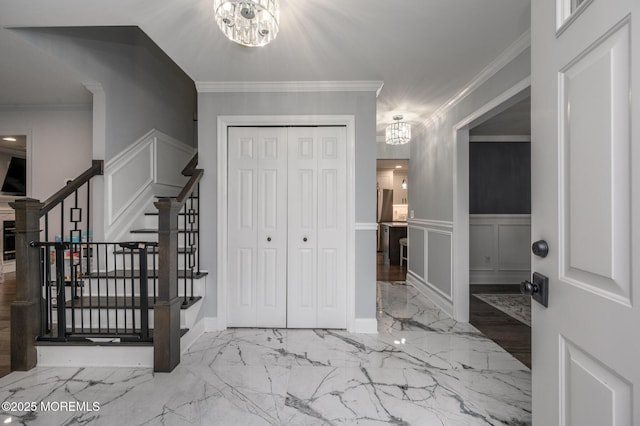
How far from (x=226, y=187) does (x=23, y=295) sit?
167cm

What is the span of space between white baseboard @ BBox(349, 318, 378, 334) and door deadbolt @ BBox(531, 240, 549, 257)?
206cm

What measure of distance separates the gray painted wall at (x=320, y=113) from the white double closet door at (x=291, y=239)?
0.18 metres

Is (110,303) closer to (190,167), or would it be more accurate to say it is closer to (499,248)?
(190,167)

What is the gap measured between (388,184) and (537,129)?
8225 mm

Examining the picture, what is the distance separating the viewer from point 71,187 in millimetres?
2398

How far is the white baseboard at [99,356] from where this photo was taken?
2.11 metres

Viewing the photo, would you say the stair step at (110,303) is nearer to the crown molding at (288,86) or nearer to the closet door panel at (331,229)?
the closet door panel at (331,229)

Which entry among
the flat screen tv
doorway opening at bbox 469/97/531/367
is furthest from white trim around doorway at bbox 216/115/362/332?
the flat screen tv

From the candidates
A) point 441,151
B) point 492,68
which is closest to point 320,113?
point 492,68

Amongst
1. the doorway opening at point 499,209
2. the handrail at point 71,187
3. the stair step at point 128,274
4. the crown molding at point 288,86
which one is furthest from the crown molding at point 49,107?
the doorway opening at point 499,209

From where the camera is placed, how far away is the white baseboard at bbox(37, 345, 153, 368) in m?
2.11

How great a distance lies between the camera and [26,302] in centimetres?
205

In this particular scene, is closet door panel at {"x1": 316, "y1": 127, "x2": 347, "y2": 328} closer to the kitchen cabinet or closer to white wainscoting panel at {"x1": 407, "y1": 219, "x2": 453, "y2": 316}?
white wainscoting panel at {"x1": 407, "y1": 219, "x2": 453, "y2": 316}

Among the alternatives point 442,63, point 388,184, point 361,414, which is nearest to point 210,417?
point 361,414
